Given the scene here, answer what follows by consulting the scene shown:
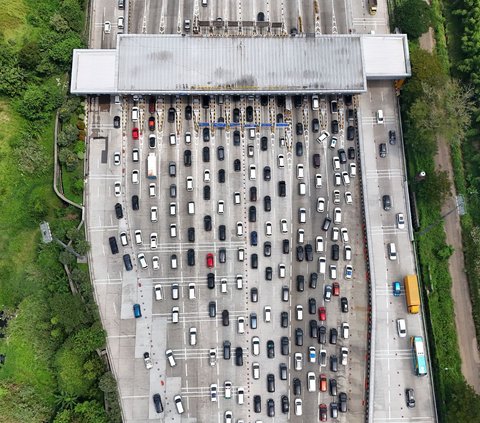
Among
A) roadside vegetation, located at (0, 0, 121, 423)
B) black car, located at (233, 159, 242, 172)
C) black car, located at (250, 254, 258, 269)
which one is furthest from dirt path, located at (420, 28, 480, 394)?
roadside vegetation, located at (0, 0, 121, 423)

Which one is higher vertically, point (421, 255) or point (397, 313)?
point (421, 255)

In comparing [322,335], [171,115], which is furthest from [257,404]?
[171,115]

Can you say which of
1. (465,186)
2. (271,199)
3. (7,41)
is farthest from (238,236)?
(7,41)

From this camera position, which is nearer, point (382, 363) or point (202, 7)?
point (382, 363)

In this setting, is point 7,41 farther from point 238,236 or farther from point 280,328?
point 280,328

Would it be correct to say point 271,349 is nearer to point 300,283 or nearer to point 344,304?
point 300,283

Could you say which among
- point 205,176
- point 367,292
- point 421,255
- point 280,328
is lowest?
point 280,328

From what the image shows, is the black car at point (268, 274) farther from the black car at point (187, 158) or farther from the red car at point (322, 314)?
the black car at point (187, 158)

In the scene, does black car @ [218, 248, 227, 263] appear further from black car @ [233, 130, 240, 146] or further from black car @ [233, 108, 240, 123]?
black car @ [233, 108, 240, 123]
